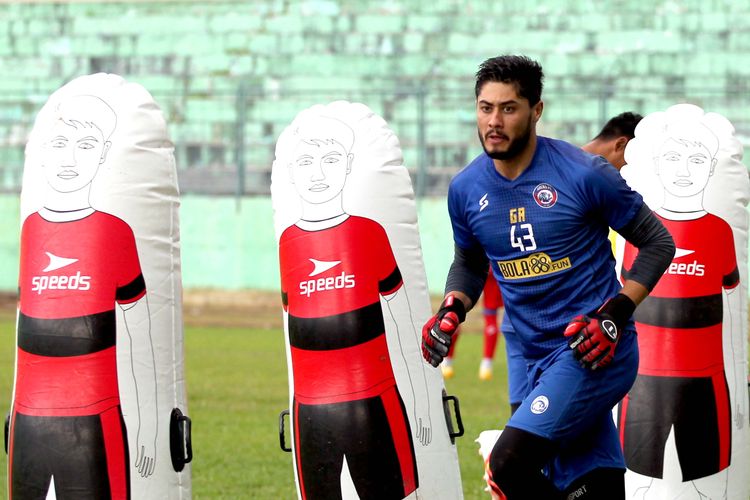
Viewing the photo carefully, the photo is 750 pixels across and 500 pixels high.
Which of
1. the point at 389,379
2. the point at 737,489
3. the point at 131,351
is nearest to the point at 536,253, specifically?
the point at 389,379

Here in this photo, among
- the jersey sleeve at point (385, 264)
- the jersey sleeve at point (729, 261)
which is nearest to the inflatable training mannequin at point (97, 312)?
the jersey sleeve at point (385, 264)

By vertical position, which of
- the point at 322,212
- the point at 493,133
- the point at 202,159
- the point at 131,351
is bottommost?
the point at 202,159

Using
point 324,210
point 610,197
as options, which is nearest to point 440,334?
point 610,197

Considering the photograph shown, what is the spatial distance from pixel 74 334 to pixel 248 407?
627 centimetres

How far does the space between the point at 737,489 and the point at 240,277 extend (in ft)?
54.3

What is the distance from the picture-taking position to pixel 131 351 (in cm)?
604

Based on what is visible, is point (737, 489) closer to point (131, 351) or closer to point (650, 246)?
point (650, 246)

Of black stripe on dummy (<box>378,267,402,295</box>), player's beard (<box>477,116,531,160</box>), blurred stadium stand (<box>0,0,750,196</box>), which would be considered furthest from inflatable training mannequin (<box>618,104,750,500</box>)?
blurred stadium stand (<box>0,0,750,196</box>)

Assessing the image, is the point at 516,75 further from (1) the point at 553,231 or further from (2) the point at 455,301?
(2) the point at 455,301

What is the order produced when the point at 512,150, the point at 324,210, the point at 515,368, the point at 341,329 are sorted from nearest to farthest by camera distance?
the point at 512,150 → the point at 341,329 → the point at 324,210 → the point at 515,368

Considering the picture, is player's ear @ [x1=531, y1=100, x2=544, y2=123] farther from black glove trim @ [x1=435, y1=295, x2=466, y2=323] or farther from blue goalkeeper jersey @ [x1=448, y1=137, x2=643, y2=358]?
black glove trim @ [x1=435, y1=295, x2=466, y2=323]

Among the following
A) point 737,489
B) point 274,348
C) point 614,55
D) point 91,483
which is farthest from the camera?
point 614,55

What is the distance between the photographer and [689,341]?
278 inches

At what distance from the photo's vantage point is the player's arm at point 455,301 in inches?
211
